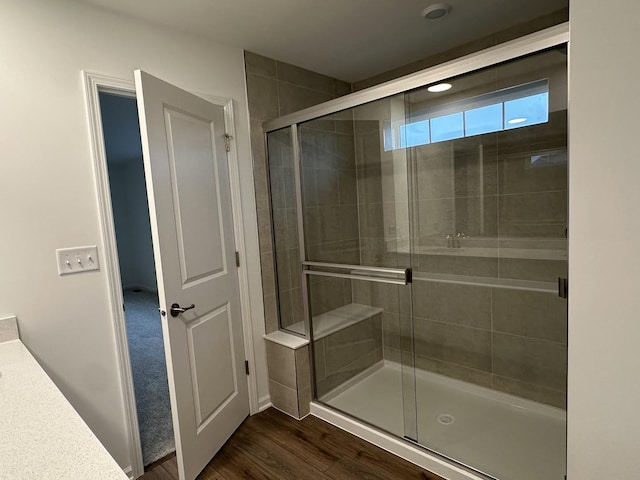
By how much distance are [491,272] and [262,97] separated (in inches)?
77.8

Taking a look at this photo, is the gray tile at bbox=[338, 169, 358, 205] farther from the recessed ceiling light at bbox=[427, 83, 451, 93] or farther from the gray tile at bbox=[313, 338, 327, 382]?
the gray tile at bbox=[313, 338, 327, 382]

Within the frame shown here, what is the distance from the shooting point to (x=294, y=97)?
8.89 ft

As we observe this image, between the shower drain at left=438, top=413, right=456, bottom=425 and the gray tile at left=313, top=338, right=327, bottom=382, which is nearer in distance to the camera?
the shower drain at left=438, top=413, right=456, bottom=425

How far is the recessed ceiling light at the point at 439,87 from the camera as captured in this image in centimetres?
176

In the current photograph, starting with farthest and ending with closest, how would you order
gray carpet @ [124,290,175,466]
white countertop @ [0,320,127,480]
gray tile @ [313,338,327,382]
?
1. gray tile @ [313,338,327,382]
2. gray carpet @ [124,290,175,466]
3. white countertop @ [0,320,127,480]

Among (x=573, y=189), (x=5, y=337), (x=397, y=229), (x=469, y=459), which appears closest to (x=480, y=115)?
(x=397, y=229)

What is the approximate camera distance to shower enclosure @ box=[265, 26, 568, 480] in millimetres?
1972

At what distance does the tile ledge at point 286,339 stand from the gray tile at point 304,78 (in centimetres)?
185

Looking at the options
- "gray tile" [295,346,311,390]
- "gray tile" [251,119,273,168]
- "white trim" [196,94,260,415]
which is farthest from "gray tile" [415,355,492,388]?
"gray tile" [251,119,273,168]

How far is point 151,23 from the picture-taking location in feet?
6.47

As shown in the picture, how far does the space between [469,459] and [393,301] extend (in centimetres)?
100

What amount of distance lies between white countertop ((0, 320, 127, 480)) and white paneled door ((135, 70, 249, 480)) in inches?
26.5

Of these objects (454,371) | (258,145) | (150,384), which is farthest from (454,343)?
(150,384)

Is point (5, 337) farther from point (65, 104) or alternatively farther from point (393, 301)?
point (393, 301)
